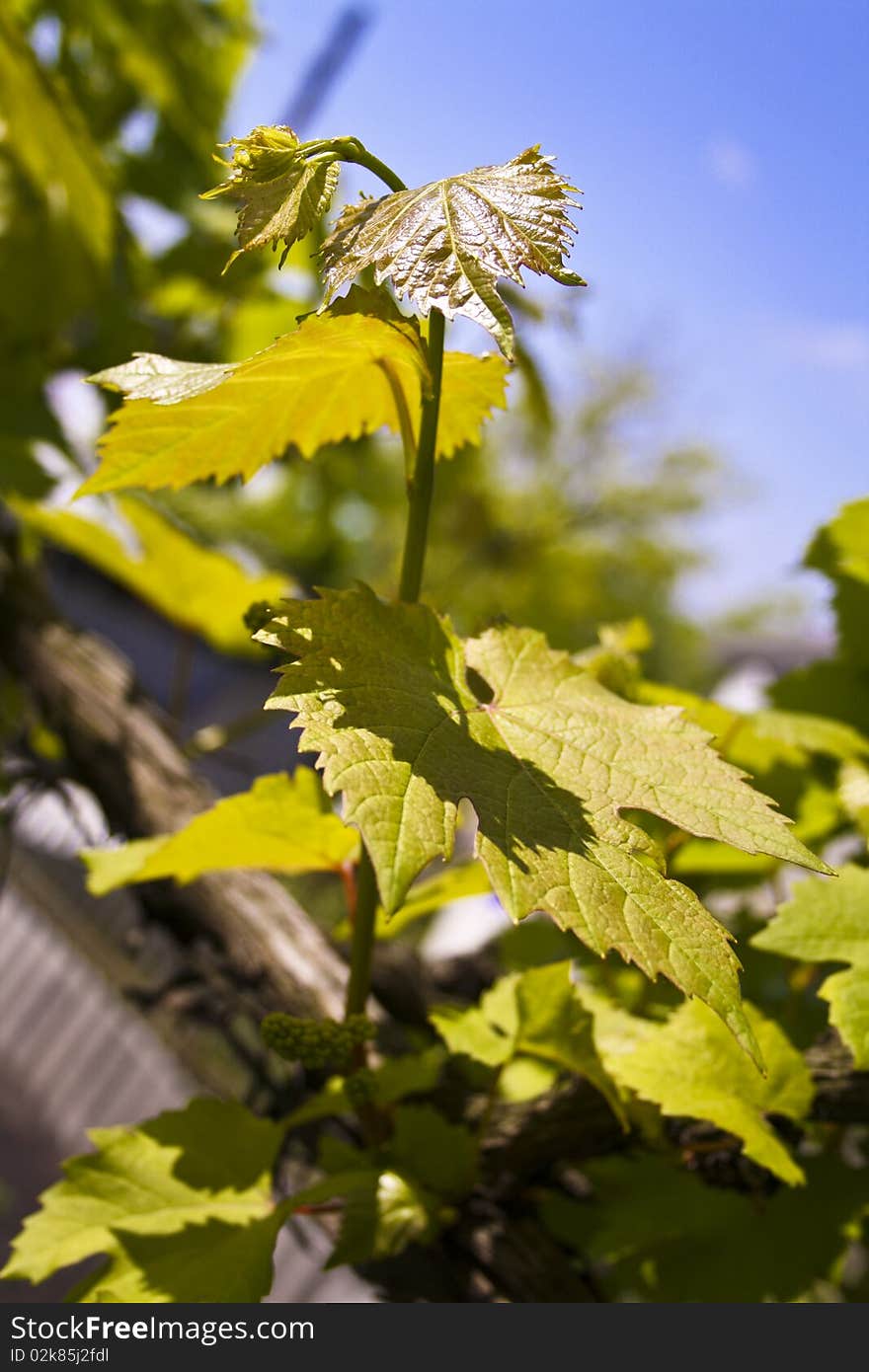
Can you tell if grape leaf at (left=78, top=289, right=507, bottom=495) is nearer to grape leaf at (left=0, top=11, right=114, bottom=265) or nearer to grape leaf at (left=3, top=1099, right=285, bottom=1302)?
grape leaf at (left=3, top=1099, right=285, bottom=1302)

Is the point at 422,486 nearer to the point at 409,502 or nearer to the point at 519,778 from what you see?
the point at 409,502

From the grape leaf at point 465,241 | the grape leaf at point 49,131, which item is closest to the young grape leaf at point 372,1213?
the grape leaf at point 465,241

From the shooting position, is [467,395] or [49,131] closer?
[467,395]

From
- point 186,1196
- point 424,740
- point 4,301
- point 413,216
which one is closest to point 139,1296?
point 186,1196

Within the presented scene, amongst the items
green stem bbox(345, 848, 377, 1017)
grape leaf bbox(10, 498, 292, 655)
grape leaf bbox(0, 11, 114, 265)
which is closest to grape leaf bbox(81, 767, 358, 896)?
green stem bbox(345, 848, 377, 1017)

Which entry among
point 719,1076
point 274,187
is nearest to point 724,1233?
point 719,1076

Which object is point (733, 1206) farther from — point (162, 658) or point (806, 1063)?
point (162, 658)
